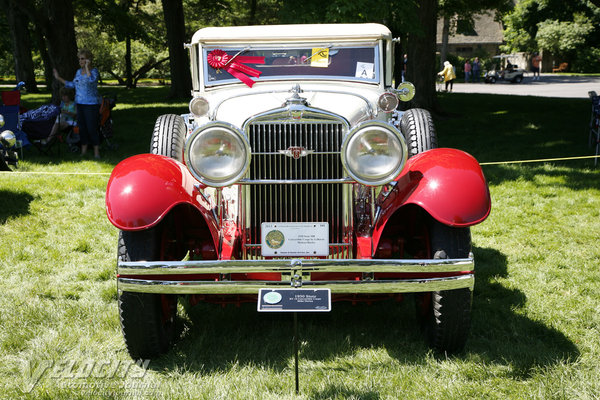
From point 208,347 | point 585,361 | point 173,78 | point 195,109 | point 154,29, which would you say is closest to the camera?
point 585,361

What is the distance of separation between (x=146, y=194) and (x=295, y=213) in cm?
86

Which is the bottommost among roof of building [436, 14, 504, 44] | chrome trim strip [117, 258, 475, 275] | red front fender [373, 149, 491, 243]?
chrome trim strip [117, 258, 475, 275]

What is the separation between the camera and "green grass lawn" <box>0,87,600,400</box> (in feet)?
10.1

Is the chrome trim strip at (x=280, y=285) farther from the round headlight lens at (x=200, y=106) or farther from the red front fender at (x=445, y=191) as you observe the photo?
the round headlight lens at (x=200, y=106)

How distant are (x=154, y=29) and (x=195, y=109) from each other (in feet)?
104

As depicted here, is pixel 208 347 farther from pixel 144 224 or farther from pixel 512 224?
pixel 512 224

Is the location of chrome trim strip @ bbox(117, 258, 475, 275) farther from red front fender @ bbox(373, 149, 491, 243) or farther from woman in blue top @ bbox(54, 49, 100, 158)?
woman in blue top @ bbox(54, 49, 100, 158)

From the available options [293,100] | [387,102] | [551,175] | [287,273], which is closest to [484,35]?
[551,175]

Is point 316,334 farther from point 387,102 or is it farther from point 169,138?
point 169,138

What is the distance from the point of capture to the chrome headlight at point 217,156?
10.2 feet

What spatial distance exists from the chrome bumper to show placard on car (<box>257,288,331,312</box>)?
0.03 metres

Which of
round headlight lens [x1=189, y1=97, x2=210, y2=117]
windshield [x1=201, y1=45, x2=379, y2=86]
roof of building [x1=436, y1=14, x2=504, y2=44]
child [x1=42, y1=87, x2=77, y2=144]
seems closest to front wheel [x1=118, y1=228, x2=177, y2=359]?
round headlight lens [x1=189, y1=97, x2=210, y2=117]

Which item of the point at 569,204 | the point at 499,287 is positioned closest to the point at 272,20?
the point at 569,204

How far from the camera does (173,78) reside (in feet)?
64.8
